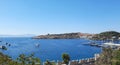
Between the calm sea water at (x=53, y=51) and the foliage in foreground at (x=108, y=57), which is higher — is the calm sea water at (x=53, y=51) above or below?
below

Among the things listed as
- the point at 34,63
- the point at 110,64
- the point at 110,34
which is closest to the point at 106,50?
the point at 110,64

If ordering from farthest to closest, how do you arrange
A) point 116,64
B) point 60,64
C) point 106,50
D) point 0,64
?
point 106,50 → point 60,64 → point 116,64 → point 0,64

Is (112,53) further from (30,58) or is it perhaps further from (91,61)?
(30,58)

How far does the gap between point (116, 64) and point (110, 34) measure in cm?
13959

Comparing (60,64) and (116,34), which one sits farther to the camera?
(116,34)

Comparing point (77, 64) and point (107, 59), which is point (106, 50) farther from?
point (77, 64)

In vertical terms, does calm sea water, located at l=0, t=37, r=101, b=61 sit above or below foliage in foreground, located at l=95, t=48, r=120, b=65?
below

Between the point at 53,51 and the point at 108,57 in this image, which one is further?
the point at 53,51

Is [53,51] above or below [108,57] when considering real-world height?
below

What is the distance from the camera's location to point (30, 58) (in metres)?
11.0

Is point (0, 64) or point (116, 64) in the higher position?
point (0, 64)

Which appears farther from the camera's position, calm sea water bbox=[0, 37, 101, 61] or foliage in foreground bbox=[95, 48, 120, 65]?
calm sea water bbox=[0, 37, 101, 61]

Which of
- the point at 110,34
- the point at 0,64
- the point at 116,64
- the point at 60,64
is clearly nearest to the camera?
the point at 0,64

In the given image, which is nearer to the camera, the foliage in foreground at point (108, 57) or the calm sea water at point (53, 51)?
the foliage in foreground at point (108, 57)
